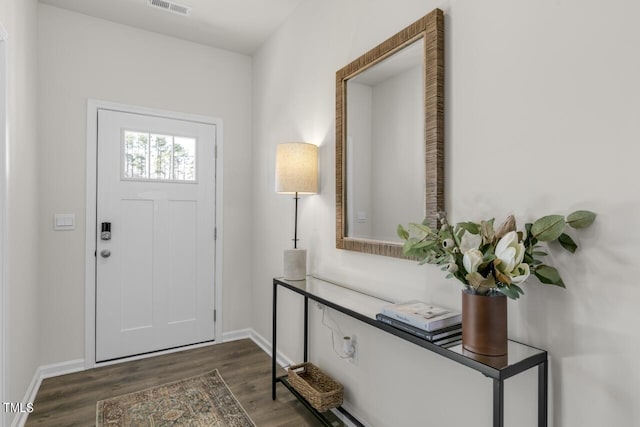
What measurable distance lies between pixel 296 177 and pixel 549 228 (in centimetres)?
147

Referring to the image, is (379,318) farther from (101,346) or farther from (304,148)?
(101,346)

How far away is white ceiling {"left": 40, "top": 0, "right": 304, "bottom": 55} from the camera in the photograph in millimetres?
2600

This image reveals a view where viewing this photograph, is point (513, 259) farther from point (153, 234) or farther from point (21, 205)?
point (153, 234)

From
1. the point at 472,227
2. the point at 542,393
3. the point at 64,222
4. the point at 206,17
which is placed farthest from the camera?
the point at 206,17

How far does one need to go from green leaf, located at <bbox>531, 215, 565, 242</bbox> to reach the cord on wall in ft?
4.02

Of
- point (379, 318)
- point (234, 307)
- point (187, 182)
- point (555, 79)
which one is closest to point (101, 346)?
point (234, 307)

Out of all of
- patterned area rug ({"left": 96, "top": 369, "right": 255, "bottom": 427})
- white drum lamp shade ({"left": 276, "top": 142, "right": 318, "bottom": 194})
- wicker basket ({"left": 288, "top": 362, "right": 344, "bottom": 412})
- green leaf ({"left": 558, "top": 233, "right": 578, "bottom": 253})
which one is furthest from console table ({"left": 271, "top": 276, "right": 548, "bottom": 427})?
patterned area rug ({"left": 96, "top": 369, "right": 255, "bottom": 427})

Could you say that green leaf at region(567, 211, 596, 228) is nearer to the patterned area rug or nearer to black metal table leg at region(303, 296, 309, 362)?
black metal table leg at region(303, 296, 309, 362)

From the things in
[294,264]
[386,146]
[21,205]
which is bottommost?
[294,264]

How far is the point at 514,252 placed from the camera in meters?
0.99

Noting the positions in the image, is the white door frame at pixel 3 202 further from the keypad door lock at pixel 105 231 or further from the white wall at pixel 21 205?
the keypad door lock at pixel 105 231

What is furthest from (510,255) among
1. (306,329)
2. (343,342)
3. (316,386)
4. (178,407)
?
(178,407)

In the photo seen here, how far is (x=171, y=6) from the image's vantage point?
2.62 metres

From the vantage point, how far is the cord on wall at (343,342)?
6.48 feet
